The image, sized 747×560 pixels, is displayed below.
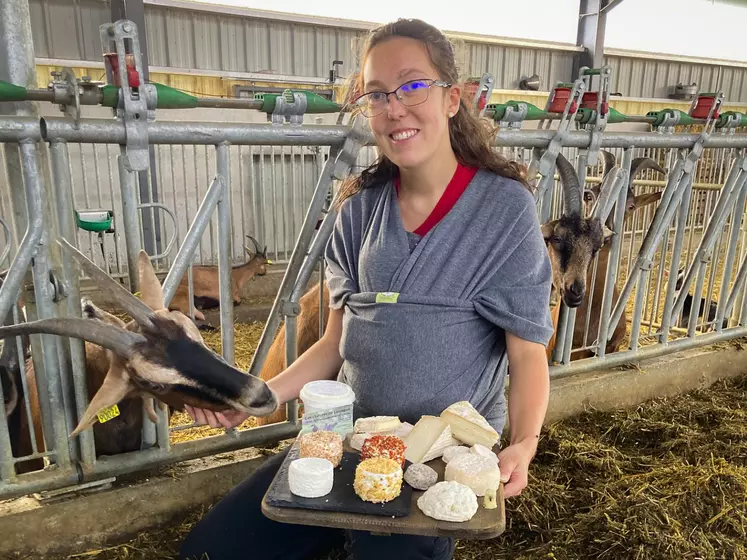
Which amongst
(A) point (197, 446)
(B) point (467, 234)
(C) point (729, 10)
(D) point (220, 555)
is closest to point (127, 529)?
(A) point (197, 446)

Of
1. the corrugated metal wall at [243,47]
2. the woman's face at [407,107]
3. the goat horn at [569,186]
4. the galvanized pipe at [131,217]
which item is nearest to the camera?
the woman's face at [407,107]

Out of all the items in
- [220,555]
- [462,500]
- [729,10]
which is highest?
[729,10]

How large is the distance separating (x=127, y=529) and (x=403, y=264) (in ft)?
5.94

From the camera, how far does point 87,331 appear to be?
1.92 m

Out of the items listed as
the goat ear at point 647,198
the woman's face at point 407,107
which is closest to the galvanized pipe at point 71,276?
the woman's face at point 407,107

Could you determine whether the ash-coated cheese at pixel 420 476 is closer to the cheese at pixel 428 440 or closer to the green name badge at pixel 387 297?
the cheese at pixel 428 440

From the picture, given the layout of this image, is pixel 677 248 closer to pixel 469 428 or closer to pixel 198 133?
Answer: pixel 469 428

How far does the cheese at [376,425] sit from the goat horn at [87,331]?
2.72 feet

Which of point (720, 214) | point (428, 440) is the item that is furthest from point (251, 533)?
point (720, 214)

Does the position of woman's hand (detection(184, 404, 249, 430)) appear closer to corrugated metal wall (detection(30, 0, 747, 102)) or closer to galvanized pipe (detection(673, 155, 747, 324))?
galvanized pipe (detection(673, 155, 747, 324))

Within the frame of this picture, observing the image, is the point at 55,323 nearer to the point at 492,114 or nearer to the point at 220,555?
the point at 220,555

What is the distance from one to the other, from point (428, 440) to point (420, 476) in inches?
5.3

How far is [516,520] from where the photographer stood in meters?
2.79

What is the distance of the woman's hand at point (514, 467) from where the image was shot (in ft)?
5.34
